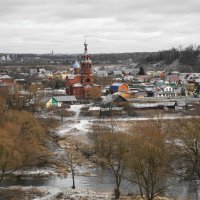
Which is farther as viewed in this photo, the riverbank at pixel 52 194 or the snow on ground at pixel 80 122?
the snow on ground at pixel 80 122

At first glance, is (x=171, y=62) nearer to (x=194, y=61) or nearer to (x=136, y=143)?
(x=194, y=61)

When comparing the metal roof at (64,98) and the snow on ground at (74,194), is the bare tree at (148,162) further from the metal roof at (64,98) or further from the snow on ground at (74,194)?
the metal roof at (64,98)

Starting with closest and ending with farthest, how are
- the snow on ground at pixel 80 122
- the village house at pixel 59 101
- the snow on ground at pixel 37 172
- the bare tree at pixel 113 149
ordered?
1. the bare tree at pixel 113 149
2. the snow on ground at pixel 37 172
3. the snow on ground at pixel 80 122
4. the village house at pixel 59 101

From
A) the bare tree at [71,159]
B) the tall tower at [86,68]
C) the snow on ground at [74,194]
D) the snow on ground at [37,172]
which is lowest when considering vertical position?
the snow on ground at [37,172]

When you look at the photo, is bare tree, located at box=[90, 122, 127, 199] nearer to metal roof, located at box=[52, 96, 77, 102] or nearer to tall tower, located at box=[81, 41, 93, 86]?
metal roof, located at box=[52, 96, 77, 102]

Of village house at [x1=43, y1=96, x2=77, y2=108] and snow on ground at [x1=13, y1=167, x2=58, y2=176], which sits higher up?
village house at [x1=43, y1=96, x2=77, y2=108]

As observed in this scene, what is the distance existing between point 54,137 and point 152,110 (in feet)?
54.6

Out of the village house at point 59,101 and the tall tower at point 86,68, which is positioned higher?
the tall tower at point 86,68

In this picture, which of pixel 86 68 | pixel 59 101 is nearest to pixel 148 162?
pixel 59 101

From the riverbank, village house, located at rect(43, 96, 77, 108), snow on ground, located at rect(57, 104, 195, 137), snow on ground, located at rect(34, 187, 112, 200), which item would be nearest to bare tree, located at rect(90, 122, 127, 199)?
snow on ground, located at rect(34, 187, 112, 200)

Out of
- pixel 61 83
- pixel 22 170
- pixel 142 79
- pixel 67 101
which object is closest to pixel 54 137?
pixel 22 170

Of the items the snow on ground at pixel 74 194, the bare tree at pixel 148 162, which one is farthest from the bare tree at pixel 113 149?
the bare tree at pixel 148 162

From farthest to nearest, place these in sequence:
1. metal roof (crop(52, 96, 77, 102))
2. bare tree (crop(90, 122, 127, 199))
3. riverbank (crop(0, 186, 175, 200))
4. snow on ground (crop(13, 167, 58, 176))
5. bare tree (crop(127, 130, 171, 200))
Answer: metal roof (crop(52, 96, 77, 102)) < snow on ground (crop(13, 167, 58, 176)) < bare tree (crop(90, 122, 127, 199)) < riverbank (crop(0, 186, 175, 200)) < bare tree (crop(127, 130, 171, 200))

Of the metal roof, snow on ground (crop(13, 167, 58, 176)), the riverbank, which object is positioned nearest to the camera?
the riverbank
